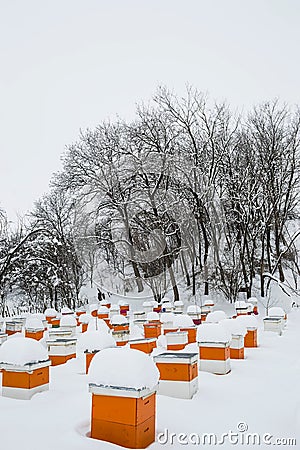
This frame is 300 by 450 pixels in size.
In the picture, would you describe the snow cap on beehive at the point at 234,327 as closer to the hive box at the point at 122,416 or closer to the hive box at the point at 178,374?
the hive box at the point at 178,374

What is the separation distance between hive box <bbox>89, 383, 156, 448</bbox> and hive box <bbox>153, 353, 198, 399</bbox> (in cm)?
133

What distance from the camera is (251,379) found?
20.2ft

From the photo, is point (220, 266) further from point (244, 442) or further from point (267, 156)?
point (244, 442)

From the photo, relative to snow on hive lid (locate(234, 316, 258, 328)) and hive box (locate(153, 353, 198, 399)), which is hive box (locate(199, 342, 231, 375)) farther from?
snow on hive lid (locate(234, 316, 258, 328))

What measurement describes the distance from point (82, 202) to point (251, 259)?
883 centimetres

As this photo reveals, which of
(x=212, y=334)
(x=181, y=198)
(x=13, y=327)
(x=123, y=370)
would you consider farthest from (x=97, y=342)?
(x=181, y=198)

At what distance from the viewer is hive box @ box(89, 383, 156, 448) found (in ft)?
11.8

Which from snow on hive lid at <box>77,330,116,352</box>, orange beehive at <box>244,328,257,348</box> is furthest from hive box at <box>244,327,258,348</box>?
snow on hive lid at <box>77,330,116,352</box>

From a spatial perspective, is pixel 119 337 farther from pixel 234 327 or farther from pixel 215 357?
pixel 215 357

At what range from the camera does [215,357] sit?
6.41m

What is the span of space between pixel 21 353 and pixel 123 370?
1700 mm

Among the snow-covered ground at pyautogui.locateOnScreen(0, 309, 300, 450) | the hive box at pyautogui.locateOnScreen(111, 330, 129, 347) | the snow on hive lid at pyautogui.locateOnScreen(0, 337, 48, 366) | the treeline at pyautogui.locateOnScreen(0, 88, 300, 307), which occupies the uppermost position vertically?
the treeline at pyautogui.locateOnScreen(0, 88, 300, 307)

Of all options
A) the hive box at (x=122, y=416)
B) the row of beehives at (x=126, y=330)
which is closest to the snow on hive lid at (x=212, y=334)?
the row of beehives at (x=126, y=330)

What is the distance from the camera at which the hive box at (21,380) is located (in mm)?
4852
